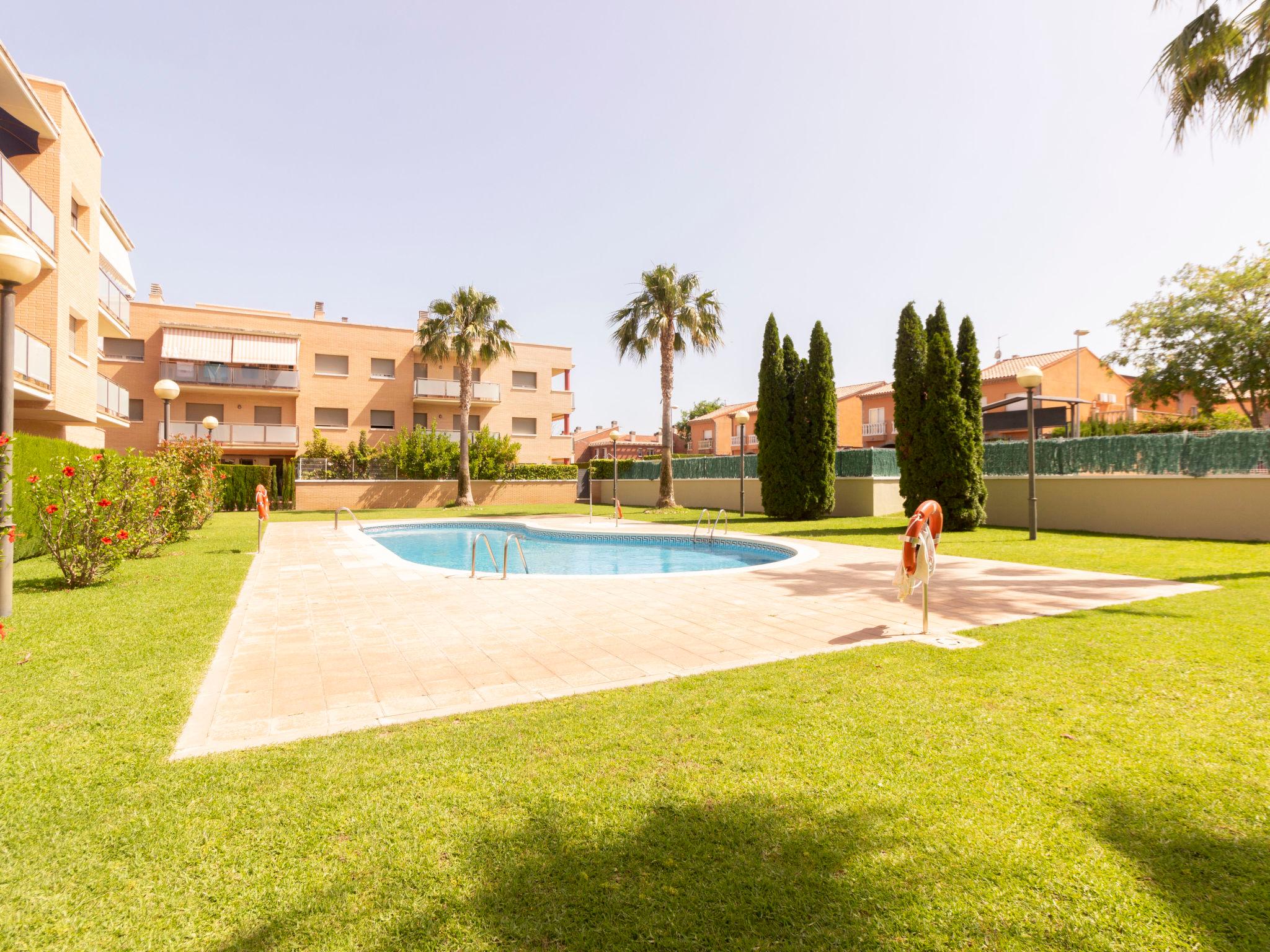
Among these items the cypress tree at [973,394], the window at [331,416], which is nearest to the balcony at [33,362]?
the window at [331,416]

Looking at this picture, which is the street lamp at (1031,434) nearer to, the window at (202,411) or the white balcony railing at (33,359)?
the white balcony railing at (33,359)

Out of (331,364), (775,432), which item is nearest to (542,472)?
(331,364)

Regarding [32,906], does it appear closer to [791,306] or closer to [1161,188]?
[1161,188]

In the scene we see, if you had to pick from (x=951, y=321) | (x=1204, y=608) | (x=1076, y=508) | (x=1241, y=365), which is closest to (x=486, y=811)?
(x=1204, y=608)

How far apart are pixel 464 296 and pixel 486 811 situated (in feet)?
98.0

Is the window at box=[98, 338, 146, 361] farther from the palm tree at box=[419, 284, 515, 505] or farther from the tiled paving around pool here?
the tiled paving around pool

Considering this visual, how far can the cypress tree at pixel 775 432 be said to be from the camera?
20.2m

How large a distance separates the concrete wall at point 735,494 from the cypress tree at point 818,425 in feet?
3.23

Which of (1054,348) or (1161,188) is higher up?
(1054,348)

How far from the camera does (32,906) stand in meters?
2.02

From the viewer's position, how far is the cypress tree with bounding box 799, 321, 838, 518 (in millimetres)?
19609

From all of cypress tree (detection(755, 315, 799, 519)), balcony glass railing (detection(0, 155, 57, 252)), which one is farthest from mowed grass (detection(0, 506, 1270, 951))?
cypress tree (detection(755, 315, 799, 519))

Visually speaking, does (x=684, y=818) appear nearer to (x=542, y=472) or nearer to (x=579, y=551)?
(x=579, y=551)

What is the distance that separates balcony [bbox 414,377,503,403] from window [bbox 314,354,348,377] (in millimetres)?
3691
